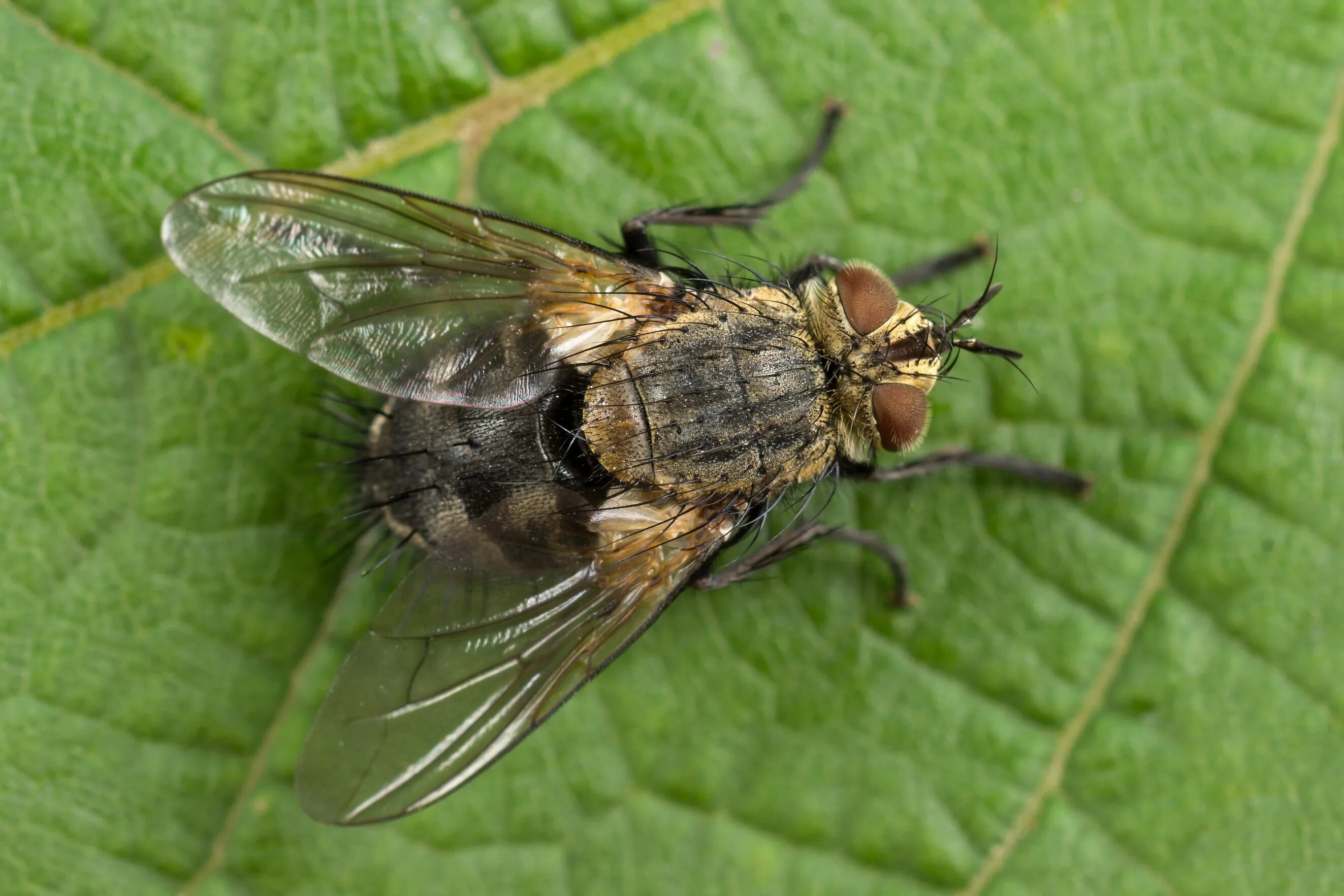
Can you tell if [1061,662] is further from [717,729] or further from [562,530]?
[562,530]

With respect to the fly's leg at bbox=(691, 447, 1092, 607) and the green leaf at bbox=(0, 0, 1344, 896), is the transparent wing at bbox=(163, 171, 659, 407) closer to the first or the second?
the green leaf at bbox=(0, 0, 1344, 896)

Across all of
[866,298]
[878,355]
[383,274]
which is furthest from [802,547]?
[383,274]

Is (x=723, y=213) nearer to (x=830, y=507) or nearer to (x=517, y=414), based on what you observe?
(x=517, y=414)

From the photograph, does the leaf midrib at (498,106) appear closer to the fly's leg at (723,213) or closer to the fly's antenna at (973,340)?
the fly's leg at (723,213)

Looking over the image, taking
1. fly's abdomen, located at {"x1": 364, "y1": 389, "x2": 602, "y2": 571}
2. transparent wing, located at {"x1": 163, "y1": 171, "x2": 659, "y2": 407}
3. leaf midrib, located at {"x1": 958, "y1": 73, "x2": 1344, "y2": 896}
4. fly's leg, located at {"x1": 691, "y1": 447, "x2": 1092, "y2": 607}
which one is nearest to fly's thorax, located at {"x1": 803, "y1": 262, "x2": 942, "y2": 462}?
fly's leg, located at {"x1": 691, "y1": 447, "x2": 1092, "y2": 607}

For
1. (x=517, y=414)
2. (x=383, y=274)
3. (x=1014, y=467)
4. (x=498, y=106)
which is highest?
(x=498, y=106)

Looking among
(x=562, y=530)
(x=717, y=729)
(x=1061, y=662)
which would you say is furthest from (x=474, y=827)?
(x=1061, y=662)

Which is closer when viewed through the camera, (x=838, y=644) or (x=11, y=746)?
(x=11, y=746)

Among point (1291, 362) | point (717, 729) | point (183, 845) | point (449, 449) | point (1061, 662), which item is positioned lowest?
point (1061, 662)
